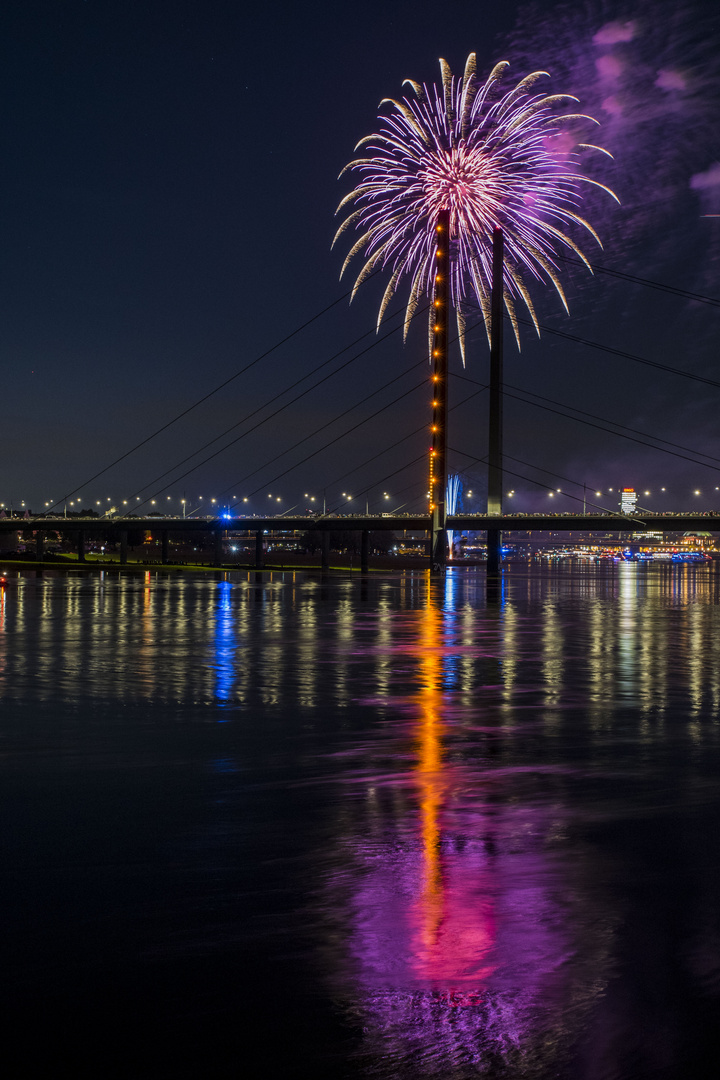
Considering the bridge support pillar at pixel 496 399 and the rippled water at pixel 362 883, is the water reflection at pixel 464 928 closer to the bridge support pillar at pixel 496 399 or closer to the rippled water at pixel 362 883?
the rippled water at pixel 362 883

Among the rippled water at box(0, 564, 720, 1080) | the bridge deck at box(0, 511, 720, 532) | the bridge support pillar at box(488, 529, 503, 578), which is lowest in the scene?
the rippled water at box(0, 564, 720, 1080)

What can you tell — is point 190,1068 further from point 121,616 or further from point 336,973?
point 121,616

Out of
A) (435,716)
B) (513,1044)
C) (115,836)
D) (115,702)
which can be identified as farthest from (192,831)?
(115,702)

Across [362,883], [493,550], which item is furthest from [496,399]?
[362,883]

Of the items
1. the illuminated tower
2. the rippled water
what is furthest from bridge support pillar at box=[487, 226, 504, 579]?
the rippled water

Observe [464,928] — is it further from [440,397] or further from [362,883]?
[440,397]

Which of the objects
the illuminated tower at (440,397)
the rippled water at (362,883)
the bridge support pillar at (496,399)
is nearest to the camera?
the rippled water at (362,883)

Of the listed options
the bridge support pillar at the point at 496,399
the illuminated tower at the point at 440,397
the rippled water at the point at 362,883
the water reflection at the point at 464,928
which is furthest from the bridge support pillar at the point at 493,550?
the water reflection at the point at 464,928

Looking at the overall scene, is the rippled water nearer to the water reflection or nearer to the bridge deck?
the water reflection
